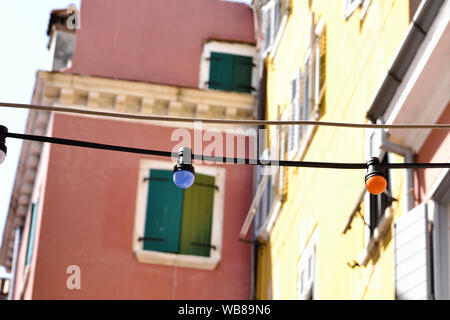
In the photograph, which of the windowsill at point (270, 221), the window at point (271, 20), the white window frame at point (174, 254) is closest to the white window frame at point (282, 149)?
the windowsill at point (270, 221)

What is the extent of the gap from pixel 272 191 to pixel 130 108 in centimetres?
315

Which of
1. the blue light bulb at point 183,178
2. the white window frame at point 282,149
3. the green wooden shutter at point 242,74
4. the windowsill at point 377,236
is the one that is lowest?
the blue light bulb at point 183,178

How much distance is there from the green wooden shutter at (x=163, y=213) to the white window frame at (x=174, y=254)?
0.08 metres

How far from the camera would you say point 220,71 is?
2077 centimetres

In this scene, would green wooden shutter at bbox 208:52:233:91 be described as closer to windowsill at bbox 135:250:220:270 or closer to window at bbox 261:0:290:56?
window at bbox 261:0:290:56

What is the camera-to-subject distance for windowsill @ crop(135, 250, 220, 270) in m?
18.5

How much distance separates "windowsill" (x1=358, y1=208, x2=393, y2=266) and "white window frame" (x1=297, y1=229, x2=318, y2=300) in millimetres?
2361

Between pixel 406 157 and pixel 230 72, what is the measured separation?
9867 mm

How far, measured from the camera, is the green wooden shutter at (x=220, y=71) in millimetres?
20609

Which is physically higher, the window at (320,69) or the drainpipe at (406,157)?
the window at (320,69)

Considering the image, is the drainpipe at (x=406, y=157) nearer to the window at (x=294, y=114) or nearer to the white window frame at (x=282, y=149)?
the window at (x=294, y=114)

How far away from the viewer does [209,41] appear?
68.8 feet

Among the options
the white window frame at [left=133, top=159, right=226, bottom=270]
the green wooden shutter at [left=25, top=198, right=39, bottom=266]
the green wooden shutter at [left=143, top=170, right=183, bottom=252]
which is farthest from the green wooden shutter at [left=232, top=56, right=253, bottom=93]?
the green wooden shutter at [left=25, top=198, right=39, bottom=266]
